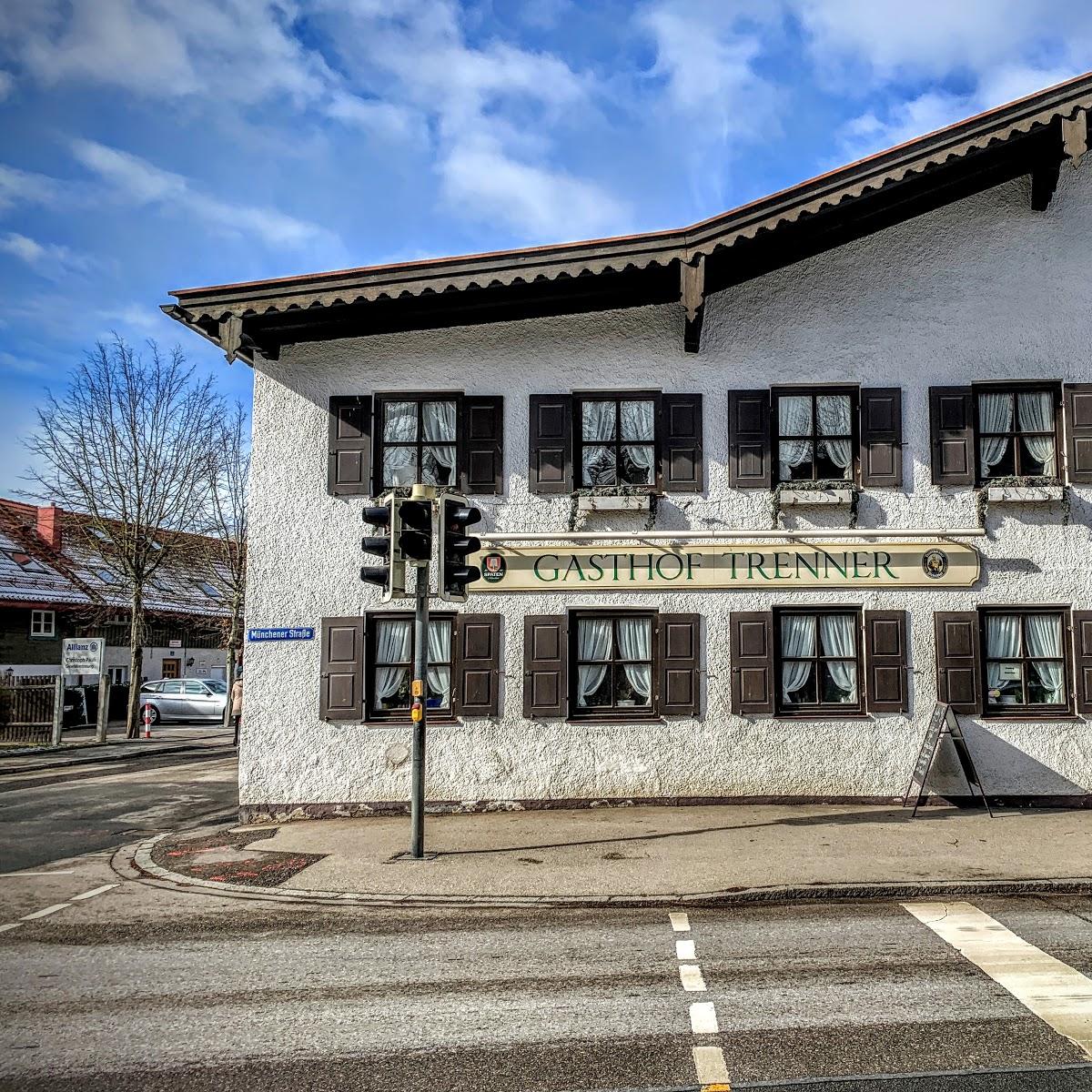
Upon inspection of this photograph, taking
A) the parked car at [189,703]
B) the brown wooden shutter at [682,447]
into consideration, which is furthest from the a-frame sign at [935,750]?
A: the parked car at [189,703]

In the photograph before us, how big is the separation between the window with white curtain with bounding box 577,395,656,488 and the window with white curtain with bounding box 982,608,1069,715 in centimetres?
467

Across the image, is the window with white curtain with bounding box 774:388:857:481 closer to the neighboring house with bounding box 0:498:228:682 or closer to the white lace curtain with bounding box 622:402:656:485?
the white lace curtain with bounding box 622:402:656:485

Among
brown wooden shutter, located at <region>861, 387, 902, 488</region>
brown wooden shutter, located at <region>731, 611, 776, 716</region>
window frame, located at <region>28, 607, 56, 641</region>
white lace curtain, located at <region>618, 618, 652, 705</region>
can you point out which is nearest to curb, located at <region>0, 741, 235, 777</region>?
window frame, located at <region>28, 607, 56, 641</region>

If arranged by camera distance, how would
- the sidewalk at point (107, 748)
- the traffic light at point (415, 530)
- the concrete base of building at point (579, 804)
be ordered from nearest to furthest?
the traffic light at point (415, 530), the concrete base of building at point (579, 804), the sidewalk at point (107, 748)

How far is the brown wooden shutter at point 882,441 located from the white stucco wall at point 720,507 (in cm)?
17

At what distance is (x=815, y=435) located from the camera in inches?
499

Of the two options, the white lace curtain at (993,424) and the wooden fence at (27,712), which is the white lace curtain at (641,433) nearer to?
the white lace curtain at (993,424)

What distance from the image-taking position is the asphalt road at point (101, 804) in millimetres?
11664

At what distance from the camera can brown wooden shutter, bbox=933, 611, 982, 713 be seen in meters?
12.2

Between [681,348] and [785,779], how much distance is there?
5.52m

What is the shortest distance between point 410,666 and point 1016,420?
827 cm

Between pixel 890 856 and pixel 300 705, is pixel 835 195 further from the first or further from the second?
pixel 300 705

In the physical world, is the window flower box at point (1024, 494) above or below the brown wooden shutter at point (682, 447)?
below

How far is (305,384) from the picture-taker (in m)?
12.9
